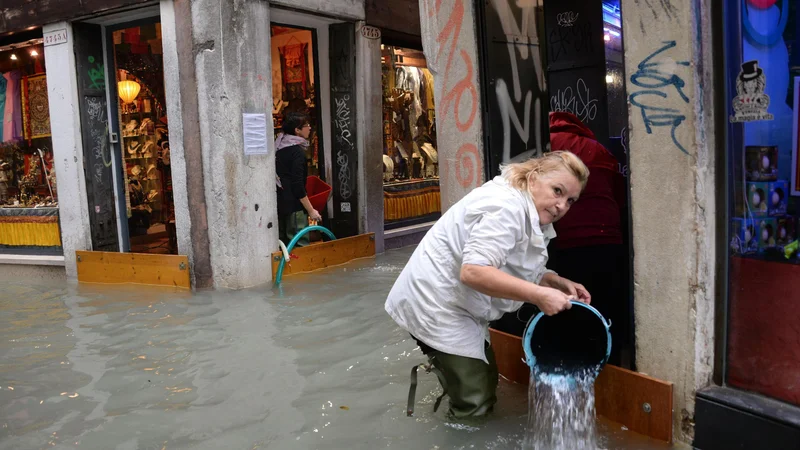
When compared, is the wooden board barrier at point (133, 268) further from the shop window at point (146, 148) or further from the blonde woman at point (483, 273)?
the blonde woman at point (483, 273)

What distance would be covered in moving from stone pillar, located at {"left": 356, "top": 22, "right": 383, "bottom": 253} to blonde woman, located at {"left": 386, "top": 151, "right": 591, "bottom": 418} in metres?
5.76

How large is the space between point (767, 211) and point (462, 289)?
1.45 meters

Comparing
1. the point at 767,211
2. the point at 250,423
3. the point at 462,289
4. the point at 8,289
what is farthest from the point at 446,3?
the point at 8,289

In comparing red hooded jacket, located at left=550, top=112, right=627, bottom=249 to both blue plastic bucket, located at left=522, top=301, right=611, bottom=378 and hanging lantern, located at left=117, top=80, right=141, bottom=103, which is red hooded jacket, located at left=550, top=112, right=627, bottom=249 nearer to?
blue plastic bucket, located at left=522, top=301, right=611, bottom=378

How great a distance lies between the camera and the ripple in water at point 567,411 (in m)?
3.29

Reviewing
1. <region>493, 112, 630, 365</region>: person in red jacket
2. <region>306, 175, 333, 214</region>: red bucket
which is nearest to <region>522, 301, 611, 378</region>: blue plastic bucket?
<region>493, 112, 630, 365</region>: person in red jacket

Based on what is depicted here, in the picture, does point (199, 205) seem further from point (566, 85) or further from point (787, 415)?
point (787, 415)

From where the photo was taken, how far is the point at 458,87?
14.9 ft

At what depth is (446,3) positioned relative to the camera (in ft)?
14.9

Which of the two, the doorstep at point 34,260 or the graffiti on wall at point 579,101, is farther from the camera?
the doorstep at point 34,260

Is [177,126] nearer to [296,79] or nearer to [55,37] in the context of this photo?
[55,37]

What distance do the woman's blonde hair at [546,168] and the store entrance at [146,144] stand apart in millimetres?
7979

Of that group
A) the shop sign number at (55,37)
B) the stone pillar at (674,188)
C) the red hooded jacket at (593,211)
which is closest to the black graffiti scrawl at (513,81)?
the red hooded jacket at (593,211)

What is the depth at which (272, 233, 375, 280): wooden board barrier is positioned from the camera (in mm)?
8134
